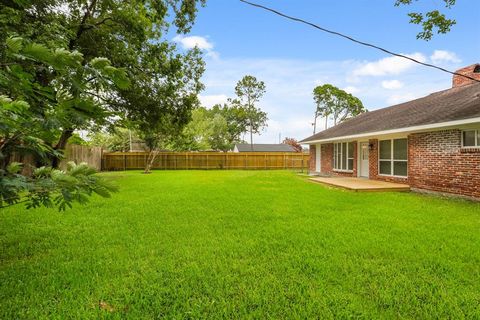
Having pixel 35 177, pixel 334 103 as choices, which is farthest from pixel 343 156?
pixel 334 103

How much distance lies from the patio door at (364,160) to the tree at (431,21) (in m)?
6.57

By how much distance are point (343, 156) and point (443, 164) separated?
6.38 metres

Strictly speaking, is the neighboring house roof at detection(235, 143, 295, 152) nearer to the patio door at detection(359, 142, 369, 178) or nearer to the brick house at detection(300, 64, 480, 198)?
the brick house at detection(300, 64, 480, 198)

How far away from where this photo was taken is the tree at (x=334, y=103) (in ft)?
134

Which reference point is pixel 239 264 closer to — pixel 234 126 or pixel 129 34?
pixel 129 34

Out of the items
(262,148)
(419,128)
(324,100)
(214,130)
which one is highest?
(324,100)

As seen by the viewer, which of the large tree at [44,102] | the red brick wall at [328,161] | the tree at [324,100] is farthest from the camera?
the tree at [324,100]

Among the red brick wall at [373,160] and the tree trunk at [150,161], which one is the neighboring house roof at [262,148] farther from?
the red brick wall at [373,160]

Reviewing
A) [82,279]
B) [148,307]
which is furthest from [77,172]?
[82,279]

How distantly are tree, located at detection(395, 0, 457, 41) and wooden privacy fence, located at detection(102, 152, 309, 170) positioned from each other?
50.5 ft

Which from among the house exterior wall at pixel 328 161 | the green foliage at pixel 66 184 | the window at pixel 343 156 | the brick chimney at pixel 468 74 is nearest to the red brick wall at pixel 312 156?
the house exterior wall at pixel 328 161

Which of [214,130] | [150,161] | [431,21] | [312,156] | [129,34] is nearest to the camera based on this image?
[431,21]

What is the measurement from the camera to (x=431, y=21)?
7.03 metres

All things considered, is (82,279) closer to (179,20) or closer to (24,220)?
(24,220)
